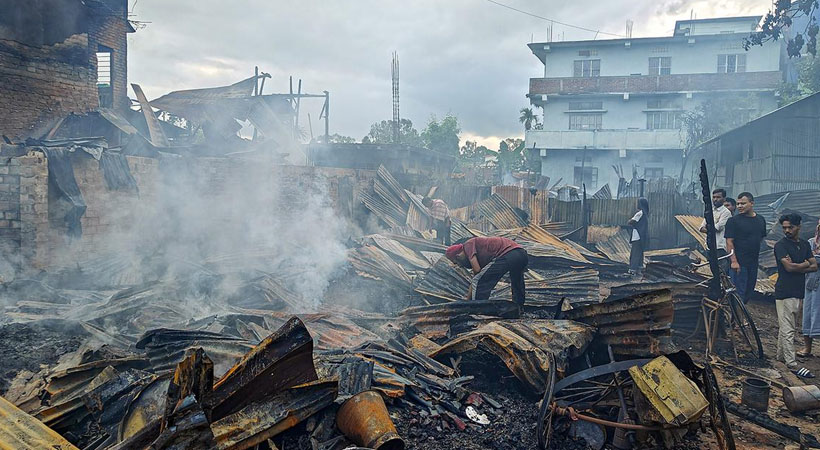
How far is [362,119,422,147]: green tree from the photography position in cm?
4459

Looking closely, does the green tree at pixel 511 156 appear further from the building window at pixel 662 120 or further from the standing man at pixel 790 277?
the standing man at pixel 790 277

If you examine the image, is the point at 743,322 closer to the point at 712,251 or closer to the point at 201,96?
Answer: the point at 712,251

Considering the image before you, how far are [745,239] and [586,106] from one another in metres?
25.8

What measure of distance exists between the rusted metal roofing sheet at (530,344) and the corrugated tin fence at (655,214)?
9844 millimetres

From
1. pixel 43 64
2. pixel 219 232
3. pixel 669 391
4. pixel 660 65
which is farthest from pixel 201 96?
pixel 660 65

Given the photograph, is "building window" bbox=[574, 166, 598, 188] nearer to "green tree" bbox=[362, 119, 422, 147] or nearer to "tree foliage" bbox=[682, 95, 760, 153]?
"tree foliage" bbox=[682, 95, 760, 153]

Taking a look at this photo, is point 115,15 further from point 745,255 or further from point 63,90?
point 745,255

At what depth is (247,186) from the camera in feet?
39.9

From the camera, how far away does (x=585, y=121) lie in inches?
1184

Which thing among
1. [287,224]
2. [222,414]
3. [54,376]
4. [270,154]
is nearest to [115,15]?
[270,154]

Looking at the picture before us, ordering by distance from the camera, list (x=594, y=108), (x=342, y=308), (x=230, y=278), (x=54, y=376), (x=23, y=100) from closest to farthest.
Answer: (x=54, y=376)
(x=342, y=308)
(x=230, y=278)
(x=23, y=100)
(x=594, y=108)

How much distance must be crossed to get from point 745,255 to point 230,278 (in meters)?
7.79

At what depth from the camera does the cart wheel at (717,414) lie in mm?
3223

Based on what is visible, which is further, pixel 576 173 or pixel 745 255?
pixel 576 173
